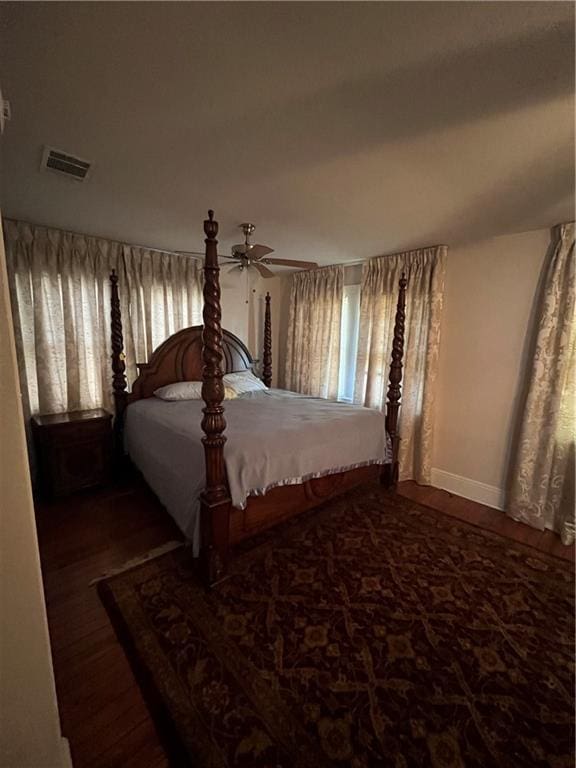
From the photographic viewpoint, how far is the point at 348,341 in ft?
13.0

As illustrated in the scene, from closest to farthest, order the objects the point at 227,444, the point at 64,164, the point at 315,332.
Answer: the point at 64,164, the point at 227,444, the point at 315,332

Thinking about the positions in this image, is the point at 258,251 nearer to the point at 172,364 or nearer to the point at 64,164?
the point at 64,164

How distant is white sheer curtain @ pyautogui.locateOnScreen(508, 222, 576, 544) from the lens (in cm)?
230

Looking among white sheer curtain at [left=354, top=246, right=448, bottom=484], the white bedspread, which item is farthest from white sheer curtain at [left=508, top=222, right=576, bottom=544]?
the white bedspread

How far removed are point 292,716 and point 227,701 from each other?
263mm

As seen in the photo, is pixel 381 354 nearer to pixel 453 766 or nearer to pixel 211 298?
pixel 211 298

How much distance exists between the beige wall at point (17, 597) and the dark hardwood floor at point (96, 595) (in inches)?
20.5

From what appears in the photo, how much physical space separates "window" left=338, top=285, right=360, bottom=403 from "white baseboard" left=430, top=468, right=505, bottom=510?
4.32 ft

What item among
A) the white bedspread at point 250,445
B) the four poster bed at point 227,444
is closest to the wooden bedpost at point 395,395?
the four poster bed at point 227,444

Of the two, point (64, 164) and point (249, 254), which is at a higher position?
point (64, 164)

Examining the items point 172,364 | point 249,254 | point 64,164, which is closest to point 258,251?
point 249,254

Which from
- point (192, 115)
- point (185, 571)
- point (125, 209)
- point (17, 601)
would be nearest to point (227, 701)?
point (185, 571)

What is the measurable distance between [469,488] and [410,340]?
1.57 metres

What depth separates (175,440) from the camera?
2115mm
